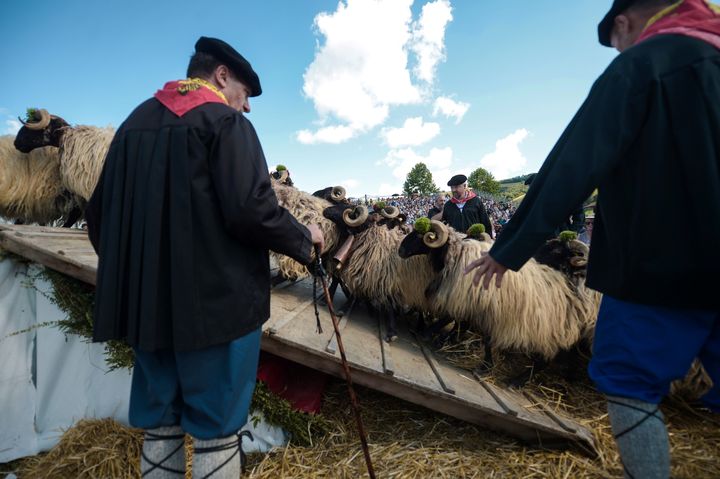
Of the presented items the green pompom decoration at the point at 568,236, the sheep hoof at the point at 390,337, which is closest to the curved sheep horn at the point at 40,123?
the sheep hoof at the point at 390,337

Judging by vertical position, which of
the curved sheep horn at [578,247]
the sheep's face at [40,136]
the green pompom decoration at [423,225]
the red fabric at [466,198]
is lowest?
the curved sheep horn at [578,247]

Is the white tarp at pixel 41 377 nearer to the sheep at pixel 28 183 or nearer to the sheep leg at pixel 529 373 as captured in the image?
the sheep at pixel 28 183

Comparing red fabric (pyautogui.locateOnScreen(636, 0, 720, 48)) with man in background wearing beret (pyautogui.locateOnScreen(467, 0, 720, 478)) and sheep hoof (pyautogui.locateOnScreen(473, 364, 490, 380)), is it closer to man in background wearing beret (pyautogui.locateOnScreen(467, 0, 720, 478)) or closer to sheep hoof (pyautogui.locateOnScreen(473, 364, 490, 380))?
man in background wearing beret (pyautogui.locateOnScreen(467, 0, 720, 478))

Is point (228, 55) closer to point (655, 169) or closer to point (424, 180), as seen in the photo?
point (655, 169)

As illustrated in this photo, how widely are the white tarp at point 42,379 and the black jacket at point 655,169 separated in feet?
8.18

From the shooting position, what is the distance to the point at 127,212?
4.29 feet

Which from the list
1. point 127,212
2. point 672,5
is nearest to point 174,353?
point 127,212

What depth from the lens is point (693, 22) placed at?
1152mm

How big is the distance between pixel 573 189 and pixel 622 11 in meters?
0.87

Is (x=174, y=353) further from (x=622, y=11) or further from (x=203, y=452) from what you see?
(x=622, y=11)

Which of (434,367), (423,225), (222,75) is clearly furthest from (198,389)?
(423,225)

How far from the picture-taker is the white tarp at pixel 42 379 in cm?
259

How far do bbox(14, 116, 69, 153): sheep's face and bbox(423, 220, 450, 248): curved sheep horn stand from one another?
522cm

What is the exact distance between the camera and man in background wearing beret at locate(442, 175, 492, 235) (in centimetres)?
583
